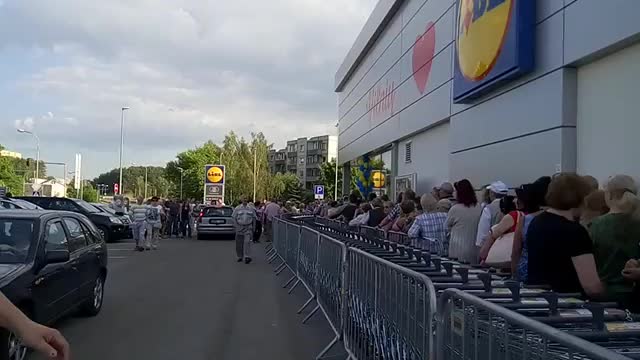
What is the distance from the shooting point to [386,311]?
4.97 meters

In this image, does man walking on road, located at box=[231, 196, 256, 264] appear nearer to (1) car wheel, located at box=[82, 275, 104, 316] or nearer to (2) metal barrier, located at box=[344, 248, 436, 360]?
(1) car wheel, located at box=[82, 275, 104, 316]

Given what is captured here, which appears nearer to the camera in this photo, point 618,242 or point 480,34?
point 618,242

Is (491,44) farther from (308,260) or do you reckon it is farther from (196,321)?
(196,321)

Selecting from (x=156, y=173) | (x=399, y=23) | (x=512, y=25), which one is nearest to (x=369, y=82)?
(x=399, y=23)

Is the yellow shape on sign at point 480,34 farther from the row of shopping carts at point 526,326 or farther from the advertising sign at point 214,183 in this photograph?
the advertising sign at point 214,183

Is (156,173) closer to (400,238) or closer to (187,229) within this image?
(187,229)

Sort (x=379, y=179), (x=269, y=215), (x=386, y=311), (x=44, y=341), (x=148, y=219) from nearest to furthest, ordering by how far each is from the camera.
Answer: (x=44, y=341), (x=386, y=311), (x=148, y=219), (x=269, y=215), (x=379, y=179)

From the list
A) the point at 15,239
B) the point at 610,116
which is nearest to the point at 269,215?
the point at 610,116

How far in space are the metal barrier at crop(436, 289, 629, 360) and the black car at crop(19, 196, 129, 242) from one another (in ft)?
73.2

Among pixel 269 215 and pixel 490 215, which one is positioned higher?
pixel 490 215

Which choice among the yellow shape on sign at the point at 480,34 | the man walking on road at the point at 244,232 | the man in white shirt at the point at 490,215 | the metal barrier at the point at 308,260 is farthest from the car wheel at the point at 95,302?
the yellow shape on sign at the point at 480,34

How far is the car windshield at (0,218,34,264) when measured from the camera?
6954 millimetres

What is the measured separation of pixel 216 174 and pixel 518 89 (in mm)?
28942

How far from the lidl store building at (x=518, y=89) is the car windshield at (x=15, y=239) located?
7599mm
